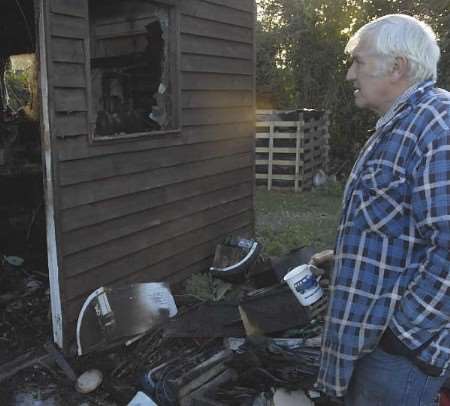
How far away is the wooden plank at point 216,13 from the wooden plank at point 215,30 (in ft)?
0.13

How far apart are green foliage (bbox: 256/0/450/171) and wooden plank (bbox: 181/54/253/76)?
6671 mm

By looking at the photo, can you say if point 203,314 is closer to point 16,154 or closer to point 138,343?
point 138,343

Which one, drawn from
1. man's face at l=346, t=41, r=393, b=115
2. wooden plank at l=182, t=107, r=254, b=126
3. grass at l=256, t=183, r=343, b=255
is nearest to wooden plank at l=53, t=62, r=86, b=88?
wooden plank at l=182, t=107, r=254, b=126

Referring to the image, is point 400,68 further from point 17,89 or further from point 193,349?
point 17,89

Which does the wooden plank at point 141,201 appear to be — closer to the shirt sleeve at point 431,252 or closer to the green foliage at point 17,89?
the shirt sleeve at point 431,252

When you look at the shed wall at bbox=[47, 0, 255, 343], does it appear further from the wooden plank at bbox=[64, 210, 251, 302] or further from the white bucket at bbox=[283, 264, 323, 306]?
the white bucket at bbox=[283, 264, 323, 306]

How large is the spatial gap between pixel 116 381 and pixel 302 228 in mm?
4581

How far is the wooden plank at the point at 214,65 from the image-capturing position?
4.70m

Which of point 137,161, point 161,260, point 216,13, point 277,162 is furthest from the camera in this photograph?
point 277,162

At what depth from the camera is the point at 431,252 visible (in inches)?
59.6

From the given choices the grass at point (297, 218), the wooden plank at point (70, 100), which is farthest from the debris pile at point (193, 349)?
the grass at point (297, 218)

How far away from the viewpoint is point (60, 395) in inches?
135

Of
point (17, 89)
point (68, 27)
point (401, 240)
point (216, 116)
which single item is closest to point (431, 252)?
point (401, 240)

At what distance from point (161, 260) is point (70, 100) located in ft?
5.60
